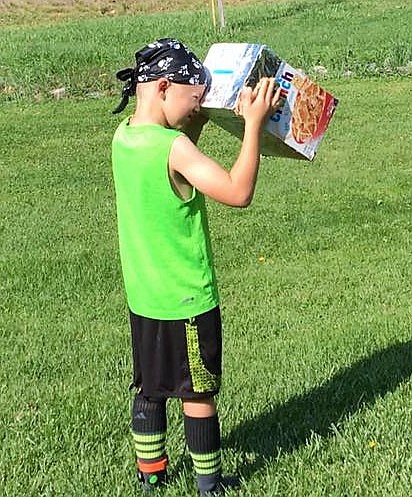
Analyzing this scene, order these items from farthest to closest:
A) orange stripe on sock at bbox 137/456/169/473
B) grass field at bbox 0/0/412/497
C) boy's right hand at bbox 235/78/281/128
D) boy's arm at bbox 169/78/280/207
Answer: grass field at bbox 0/0/412/497 → orange stripe on sock at bbox 137/456/169/473 → boy's right hand at bbox 235/78/281/128 → boy's arm at bbox 169/78/280/207

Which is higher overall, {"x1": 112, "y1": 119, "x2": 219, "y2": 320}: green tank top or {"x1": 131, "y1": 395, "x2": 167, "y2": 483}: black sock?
{"x1": 112, "y1": 119, "x2": 219, "y2": 320}: green tank top

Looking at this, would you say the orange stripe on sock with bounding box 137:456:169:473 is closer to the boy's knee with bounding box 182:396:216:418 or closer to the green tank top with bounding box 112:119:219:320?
the boy's knee with bounding box 182:396:216:418

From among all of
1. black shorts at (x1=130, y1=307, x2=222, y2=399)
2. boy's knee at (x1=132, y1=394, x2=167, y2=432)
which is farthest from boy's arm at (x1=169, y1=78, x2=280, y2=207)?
boy's knee at (x1=132, y1=394, x2=167, y2=432)

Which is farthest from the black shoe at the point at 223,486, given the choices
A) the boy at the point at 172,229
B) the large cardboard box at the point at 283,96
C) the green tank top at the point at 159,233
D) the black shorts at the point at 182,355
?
the large cardboard box at the point at 283,96

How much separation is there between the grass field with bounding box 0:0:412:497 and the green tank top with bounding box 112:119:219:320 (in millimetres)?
714

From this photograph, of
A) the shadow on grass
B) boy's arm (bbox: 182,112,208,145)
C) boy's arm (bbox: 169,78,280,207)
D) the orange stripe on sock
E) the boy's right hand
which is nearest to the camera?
boy's arm (bbox: 169,78,280,207)

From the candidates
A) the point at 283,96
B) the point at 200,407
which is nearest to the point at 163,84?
the point at 283,96

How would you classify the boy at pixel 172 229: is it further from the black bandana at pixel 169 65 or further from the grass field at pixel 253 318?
the grass field at pixel 253 318

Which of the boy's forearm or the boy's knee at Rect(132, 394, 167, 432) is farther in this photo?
the boy's knee at Rect(132, 394, 167, 432)

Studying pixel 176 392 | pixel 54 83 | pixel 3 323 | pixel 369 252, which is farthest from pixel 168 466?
A: pixel 54 83

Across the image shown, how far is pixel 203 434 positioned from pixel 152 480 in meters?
0.31

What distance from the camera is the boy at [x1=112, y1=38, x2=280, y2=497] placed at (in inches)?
111

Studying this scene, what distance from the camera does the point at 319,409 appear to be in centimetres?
386

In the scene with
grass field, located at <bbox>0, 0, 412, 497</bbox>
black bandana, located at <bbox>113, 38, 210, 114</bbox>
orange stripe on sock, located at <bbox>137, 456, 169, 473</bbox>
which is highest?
black bandana, located at <bbox>113, 38, 210, 114</bbox>
